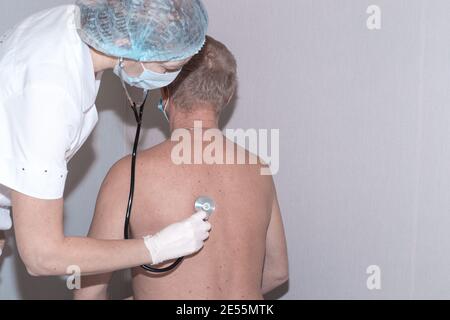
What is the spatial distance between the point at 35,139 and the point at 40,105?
63mm

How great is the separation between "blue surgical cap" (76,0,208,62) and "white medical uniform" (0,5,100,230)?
5cm

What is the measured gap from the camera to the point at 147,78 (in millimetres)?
1422

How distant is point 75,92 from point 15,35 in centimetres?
19

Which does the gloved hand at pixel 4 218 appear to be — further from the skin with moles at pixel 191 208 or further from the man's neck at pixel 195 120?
the man's neck at pixel 195 120

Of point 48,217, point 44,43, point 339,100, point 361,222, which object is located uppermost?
point 44,43

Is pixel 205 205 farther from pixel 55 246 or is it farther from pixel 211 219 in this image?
pixel 55 246

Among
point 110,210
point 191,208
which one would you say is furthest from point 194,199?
point 110,210

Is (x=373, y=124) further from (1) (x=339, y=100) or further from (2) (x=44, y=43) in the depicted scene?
(2) (x=44, y=43)

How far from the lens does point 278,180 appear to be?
201 centimetres

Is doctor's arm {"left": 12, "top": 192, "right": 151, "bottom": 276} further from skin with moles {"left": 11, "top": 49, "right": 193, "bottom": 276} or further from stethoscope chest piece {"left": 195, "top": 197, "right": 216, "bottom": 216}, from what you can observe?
stethoscope chest piece {"left": 195, "top": 197, "right": 216, "bottom": 216}

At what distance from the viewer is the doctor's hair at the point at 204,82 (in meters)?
1.59

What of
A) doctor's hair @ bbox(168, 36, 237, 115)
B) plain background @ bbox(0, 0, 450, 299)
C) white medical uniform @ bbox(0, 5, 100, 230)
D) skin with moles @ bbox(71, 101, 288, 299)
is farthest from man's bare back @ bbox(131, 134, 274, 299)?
plain background @ bbox(0, 0, 450, 299)

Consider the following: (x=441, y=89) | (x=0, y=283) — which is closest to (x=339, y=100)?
(x=441, y=89)

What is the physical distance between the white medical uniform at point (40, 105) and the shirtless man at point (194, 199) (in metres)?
0.26
